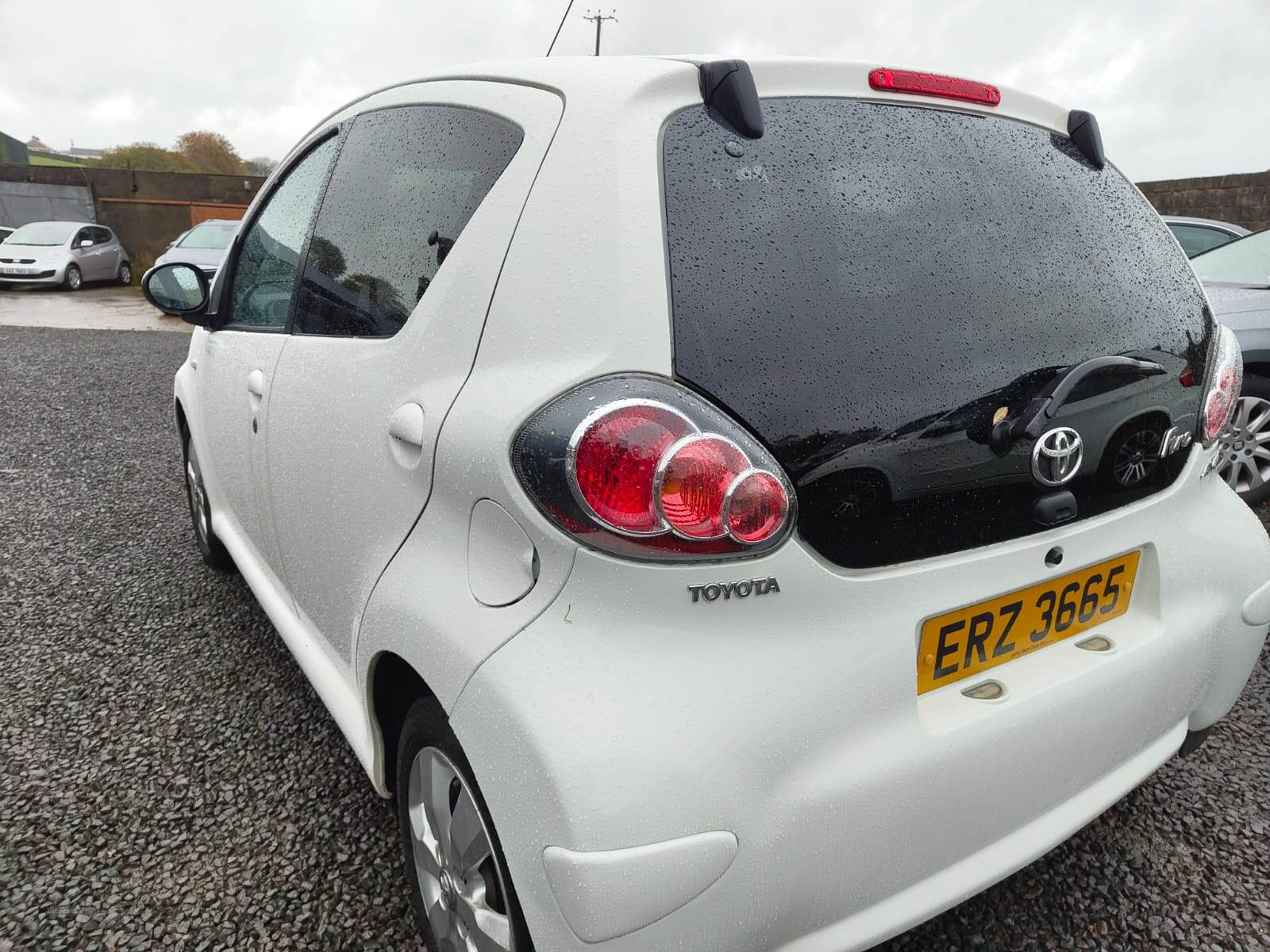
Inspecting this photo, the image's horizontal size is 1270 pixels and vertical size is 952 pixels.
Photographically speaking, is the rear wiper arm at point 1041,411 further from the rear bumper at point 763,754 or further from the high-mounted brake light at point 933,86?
the high-mounted brake light at point 933,86

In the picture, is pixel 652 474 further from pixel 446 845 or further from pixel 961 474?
pixel 446 845

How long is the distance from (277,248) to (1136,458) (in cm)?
202

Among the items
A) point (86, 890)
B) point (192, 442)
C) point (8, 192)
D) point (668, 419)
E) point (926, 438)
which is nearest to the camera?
point (668, 419)

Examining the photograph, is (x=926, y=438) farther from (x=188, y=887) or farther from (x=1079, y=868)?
(x=188, y=887)

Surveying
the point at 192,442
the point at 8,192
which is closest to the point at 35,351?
the point at 192,442

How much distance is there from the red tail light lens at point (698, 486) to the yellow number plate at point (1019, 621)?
377 mm

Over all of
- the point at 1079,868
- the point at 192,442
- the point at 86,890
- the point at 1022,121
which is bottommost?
the point at 86,890

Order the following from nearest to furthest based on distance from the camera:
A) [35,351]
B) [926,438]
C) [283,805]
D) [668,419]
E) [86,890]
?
[668,419], [926,438], [86,890], [283,805], [35,351]

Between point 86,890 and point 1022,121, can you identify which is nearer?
point 1022,121

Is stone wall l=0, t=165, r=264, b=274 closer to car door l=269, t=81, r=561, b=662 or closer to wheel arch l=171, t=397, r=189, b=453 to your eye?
wheel arch l=171, t=397, r=189, b=453

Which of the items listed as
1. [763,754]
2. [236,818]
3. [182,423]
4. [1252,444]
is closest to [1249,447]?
[1252,444]

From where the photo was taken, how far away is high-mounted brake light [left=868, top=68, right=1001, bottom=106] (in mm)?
1442

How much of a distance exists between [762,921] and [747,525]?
505mm

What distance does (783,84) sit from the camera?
1.34 meters
